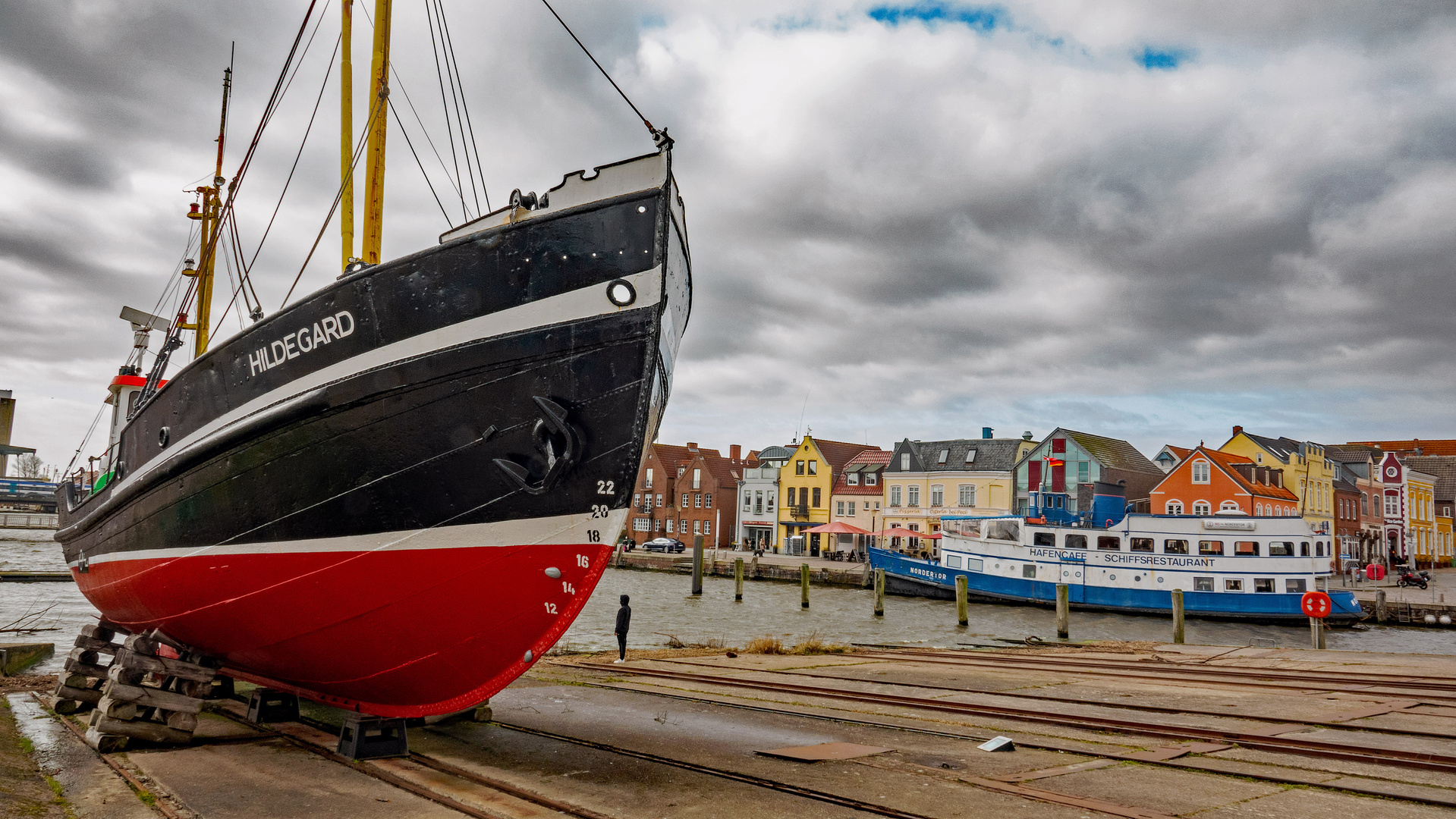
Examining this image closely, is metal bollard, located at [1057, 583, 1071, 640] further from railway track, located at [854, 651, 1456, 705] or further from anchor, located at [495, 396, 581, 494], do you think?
anchor, located at [495, 396, 581, 494]

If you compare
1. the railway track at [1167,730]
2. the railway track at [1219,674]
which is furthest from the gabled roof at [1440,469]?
the railway track at [1167,730]

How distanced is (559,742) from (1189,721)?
586 centimetres

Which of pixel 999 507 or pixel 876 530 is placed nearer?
pixel 999 507

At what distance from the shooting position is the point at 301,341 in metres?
6.20

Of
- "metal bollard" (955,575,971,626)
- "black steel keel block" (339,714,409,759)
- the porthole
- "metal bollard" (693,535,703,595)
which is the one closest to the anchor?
the porthole

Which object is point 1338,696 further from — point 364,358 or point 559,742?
point 364,358

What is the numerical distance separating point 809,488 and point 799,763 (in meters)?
52.2

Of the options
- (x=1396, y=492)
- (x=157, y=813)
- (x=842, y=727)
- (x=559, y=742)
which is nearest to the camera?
(x=157, y=813)

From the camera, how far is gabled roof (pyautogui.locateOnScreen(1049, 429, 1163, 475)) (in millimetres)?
48031

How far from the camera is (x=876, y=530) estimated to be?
175 ft

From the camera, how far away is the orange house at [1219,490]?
40.7 meters

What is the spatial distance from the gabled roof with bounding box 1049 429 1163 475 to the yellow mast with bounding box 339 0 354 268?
4434cm

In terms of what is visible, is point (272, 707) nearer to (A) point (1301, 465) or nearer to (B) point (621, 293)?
(B) point (621, 293)

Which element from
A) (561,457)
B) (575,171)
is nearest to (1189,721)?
(561,457)
